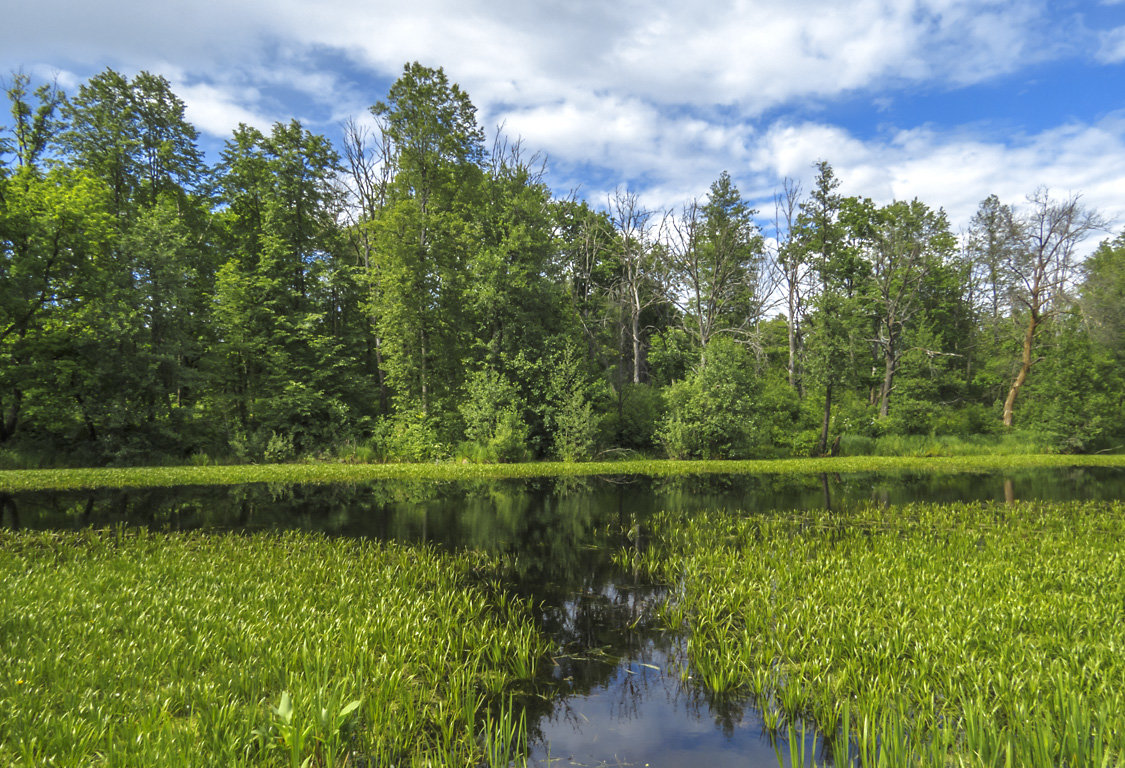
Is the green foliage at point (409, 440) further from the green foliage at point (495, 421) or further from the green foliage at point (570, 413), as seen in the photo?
the green foliage at point (570, 413)

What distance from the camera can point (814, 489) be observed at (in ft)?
66.8

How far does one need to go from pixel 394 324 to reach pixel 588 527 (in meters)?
22.6

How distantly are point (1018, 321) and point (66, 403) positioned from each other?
6559cm

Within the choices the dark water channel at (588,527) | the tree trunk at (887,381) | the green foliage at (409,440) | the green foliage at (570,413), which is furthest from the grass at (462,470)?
the tree trunk at (887,381)

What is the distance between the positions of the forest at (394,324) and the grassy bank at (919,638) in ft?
65.2

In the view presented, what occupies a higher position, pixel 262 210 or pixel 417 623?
pixel 262 210

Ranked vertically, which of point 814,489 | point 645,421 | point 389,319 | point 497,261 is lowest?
point 814,489

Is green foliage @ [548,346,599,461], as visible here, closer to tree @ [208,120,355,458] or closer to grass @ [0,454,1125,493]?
grass @ [0,454,1125,493]

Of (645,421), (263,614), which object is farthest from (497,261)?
(263,614)

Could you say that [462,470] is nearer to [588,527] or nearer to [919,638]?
[588,527]

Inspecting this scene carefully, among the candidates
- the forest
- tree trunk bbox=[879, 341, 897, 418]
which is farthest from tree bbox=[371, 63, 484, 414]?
tree trunk bbox=[879, 341, 897, 418]

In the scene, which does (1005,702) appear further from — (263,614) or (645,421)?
(645,421)

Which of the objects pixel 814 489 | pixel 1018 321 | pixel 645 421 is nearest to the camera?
pixel 814 489

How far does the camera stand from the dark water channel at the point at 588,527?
4.88 meters
